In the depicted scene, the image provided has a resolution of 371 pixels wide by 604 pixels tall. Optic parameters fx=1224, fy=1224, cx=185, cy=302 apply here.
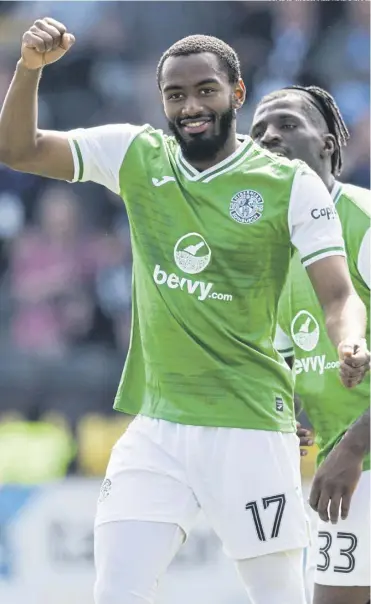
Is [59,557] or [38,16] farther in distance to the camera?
[38,16]

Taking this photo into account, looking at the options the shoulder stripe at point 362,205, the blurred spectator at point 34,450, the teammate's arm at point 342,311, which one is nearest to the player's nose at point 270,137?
the shoulder stripe at point 362,205

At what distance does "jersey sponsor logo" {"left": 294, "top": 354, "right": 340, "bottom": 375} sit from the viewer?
4.84m

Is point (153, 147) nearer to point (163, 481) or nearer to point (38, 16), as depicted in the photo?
point (163, 481)

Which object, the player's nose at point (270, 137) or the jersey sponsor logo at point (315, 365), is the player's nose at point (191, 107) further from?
the jersey sponsor logo at point (315, 365)

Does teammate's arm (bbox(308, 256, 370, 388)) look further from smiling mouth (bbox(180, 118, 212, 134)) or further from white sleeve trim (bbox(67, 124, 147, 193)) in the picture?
white sleeve trim (bbox(67, 124, 147, 193))

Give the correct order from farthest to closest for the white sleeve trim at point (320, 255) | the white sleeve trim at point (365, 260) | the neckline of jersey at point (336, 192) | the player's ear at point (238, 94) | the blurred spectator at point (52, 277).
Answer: the blurred spectator at point (52, 277)
the neckline of jersey at point (336, 192)
the white sleeve trim at point (365, 260)
the player's ear at point (238, 94)
the white sleeve trim at point (320, 255)

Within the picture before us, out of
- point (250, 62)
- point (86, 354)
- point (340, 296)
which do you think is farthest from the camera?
point (250, 62)

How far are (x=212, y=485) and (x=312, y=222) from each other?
2.98 feet

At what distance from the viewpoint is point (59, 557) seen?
23.6 ft

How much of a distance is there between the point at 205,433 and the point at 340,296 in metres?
0.62

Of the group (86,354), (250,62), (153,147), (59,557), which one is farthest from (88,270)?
(153,147)

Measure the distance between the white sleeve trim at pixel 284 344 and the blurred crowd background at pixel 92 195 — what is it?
384 centimetres

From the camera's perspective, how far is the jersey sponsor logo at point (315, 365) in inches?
190

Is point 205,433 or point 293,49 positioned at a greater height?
point 293,49
